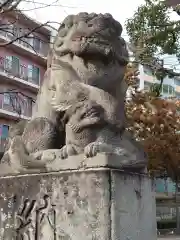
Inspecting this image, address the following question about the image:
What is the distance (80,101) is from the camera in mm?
3996

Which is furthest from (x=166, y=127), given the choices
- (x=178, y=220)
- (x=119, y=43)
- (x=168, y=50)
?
(x=119, y=43)

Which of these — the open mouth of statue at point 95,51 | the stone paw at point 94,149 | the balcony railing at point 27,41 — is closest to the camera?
the stone paw at point 94,149

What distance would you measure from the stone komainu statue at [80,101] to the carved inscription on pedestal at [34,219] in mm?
340

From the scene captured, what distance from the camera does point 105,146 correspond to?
3.68 meters

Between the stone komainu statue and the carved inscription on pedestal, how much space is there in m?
0.34

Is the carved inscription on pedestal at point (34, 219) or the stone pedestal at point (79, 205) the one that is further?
the carved inscription on pedestal at point (34, 219)

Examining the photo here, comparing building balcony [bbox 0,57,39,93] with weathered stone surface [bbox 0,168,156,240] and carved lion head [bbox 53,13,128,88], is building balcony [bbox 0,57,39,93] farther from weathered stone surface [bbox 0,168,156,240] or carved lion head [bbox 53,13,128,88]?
weathered stone surface [bbox 0,168,156,240]

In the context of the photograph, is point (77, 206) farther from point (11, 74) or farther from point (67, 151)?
point (11, 74)

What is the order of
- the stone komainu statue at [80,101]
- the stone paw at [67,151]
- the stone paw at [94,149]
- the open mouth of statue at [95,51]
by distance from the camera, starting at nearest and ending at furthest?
the stone paw at [94,149], the stone paw at [67,151], the stone komainu statue at [80,101], the open mouth of statue at [95,51]

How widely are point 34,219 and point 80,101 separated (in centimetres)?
116

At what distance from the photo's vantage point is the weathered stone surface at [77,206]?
11.2ft

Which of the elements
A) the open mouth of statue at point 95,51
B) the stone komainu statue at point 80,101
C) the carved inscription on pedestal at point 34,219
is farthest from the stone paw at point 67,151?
the open mouth of statue at point 95,51

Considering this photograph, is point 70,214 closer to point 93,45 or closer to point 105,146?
point 105,146

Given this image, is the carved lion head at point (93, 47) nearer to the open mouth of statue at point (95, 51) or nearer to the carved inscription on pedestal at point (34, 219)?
the open mouth of statue at point (95, 51)
